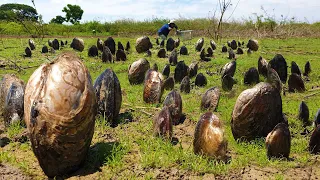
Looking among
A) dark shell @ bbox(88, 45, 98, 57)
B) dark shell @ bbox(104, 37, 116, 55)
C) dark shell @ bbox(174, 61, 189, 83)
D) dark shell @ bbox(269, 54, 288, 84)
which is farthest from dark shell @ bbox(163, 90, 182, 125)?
dark shell @ bbox(104, 37, 116, 55)

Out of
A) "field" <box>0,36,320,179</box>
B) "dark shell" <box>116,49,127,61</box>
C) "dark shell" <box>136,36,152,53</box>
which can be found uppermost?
"dark shell" <box>136,36,152,53</box>

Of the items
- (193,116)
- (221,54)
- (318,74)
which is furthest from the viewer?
(221,54)

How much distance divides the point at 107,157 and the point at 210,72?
20.4 feet

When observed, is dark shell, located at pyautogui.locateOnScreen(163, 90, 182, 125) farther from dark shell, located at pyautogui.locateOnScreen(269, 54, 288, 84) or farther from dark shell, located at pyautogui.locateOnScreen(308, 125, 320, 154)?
dark shell, located at pyautogui.locateOnScreen(269, 54, 288, 84)

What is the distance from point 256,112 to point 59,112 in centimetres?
229

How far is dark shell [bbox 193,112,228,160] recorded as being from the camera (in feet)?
12.2

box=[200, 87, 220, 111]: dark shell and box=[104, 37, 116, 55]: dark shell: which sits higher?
box=[104, 37, 116, 55]: dark shell

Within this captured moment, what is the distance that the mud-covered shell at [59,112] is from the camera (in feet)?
10.7

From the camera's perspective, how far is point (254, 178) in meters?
3.51

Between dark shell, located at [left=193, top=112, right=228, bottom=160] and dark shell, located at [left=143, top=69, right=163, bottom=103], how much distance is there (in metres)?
2.30

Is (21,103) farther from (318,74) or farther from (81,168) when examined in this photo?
(318,74)

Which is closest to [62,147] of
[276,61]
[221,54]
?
[276,61]

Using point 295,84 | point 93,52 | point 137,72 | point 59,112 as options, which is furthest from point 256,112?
point 93,52

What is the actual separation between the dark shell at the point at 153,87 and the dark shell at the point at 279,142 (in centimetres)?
259
